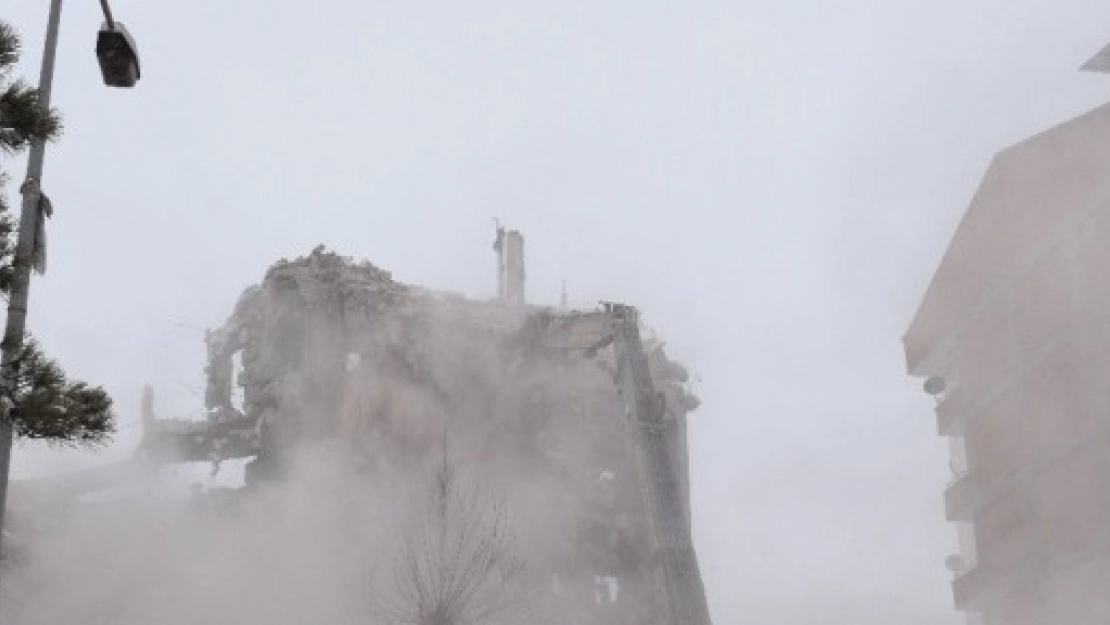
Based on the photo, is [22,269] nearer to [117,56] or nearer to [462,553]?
[117,56]

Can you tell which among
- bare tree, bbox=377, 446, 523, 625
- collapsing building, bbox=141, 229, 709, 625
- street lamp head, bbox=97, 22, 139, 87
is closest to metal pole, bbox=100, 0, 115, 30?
street lamp head, bbox=97, 22, 139, 87

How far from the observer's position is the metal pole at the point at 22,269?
A: 7.83 m

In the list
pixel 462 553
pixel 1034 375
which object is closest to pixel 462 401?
pixel 462 553

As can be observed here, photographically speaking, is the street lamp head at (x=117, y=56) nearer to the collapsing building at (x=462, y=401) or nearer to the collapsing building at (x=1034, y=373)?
the collapsing building at (x=1034, y=373)

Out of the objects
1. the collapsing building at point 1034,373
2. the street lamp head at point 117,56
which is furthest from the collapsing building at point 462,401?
the street lamp head at point 117,56

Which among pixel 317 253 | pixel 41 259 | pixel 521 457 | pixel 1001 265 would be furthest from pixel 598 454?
pixel 41 259

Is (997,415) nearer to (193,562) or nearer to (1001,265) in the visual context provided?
(1001,265)

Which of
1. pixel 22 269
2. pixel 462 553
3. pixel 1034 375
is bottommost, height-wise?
pixel 22 269

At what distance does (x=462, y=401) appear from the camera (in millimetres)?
27344

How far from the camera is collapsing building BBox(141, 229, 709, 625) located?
2572cm

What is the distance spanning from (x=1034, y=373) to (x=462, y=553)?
9861 mm

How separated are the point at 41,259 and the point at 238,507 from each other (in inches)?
686

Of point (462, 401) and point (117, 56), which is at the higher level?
point (462, 401)

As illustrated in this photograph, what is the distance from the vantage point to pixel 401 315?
26844mm
